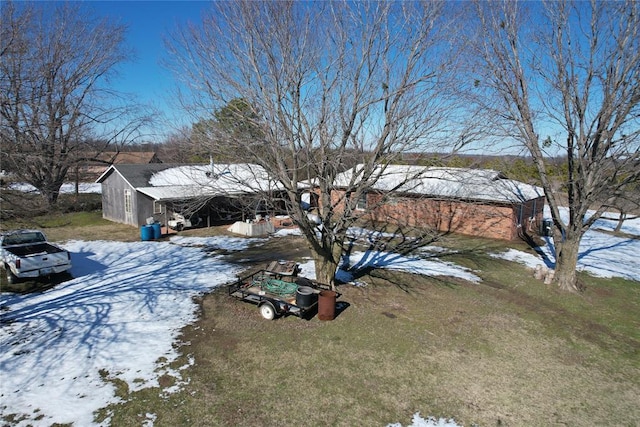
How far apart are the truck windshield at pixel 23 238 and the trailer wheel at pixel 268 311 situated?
9.85 metres

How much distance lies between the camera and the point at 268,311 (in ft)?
29.7

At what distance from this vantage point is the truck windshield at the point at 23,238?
12641 mm

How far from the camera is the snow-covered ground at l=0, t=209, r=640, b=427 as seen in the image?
20.1ft

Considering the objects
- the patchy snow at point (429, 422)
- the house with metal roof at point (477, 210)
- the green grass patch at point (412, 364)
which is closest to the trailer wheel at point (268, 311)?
the green grass patch at point (412, 364)

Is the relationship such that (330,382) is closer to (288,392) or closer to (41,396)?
(288,392)

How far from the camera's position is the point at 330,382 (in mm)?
6711

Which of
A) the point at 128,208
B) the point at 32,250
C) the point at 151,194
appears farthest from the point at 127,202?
the point at 32,250

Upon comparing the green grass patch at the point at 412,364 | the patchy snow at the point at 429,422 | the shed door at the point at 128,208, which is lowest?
the patchy snow at the point at 429,422

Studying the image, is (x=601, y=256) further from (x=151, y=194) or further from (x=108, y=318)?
(x=151, y=194)

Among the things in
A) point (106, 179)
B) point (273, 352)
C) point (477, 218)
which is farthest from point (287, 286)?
point (106, 179)

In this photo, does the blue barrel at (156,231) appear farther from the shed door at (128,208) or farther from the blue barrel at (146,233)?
the shed door at (128,208)

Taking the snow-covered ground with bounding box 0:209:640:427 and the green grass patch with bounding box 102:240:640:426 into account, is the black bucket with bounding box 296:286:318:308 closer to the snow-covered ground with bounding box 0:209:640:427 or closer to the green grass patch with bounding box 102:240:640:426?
the green grass patch with bounding box 102:240:640:426

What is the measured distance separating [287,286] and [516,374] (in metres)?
5.55

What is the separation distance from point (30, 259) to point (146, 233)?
664 cm
